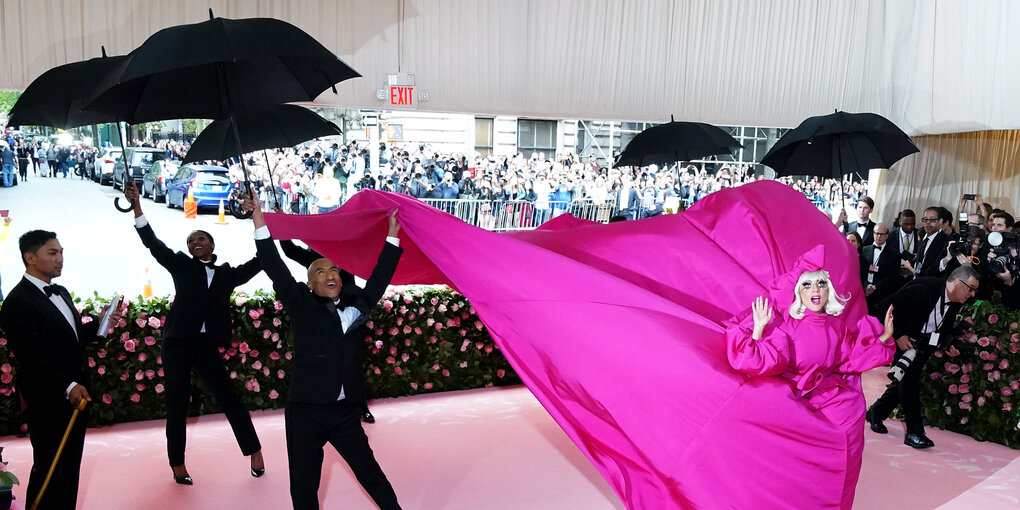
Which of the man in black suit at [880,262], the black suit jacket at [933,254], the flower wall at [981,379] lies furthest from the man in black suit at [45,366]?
the black suit jacket at [933,254]

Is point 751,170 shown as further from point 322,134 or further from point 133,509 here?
point 133,509

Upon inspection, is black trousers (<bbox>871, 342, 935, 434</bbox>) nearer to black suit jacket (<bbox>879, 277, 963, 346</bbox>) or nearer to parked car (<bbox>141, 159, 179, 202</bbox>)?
black suit jacket (<bbox>879, 277, 963, 346</bbox>)

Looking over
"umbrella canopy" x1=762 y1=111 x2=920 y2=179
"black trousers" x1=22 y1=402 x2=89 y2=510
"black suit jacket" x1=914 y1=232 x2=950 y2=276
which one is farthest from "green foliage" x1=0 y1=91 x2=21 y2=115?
"black suit jacket" x1=914 y1=232 x2=950 y2=276

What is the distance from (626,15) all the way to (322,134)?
19.2 feet

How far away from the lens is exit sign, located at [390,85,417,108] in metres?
9.27

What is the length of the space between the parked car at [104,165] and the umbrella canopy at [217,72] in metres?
4.49

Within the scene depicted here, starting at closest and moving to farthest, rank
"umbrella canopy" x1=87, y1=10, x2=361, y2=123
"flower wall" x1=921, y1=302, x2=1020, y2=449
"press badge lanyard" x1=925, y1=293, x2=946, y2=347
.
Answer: "umbrella canopy" x1=87, y1=10, x2=361, y2=123, "press badge lanyard" x1=925, y1=293, x2=946, y2=347, "flower wall" x1=921, y1=302, x2=1020, y2=449

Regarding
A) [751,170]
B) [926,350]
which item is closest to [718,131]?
[926,350]

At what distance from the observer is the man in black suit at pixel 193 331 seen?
4797 mm

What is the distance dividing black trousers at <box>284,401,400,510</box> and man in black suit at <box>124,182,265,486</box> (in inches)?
50.0

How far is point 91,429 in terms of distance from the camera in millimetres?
5953

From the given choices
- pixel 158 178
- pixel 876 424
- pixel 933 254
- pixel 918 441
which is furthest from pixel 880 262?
pixel 158 178

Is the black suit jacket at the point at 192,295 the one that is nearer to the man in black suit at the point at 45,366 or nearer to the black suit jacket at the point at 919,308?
the man in black suit at the point at 45,366

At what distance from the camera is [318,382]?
371 cm
